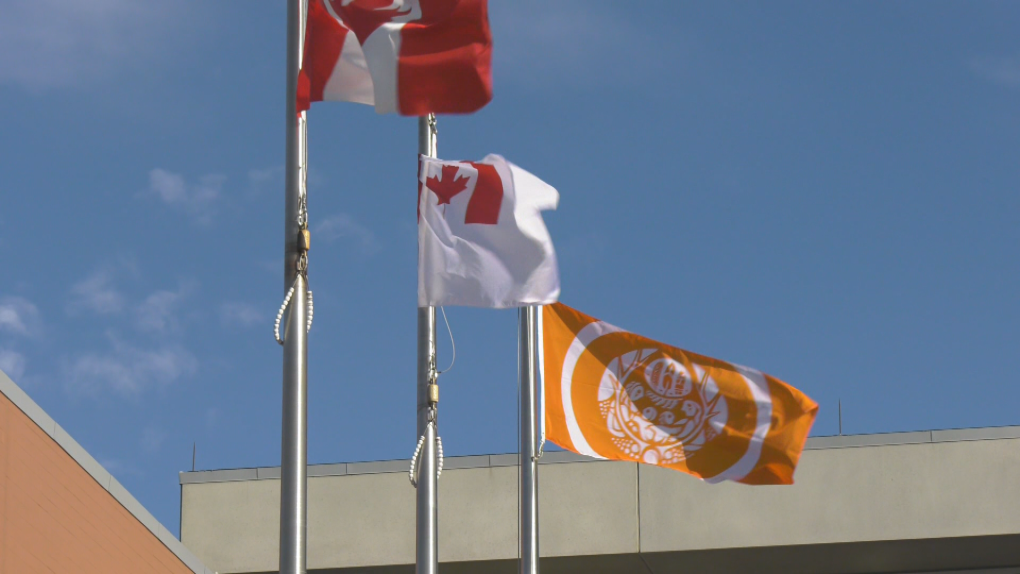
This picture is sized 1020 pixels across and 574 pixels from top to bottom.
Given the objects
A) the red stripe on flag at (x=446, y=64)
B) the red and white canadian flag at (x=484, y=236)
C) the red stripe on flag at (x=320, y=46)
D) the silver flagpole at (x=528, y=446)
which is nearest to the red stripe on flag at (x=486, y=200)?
the red and white canadian flag at (x=484, y=236)

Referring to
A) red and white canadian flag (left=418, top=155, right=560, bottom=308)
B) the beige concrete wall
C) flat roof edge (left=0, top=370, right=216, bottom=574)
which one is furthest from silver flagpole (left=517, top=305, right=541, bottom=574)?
the beige concrete wall

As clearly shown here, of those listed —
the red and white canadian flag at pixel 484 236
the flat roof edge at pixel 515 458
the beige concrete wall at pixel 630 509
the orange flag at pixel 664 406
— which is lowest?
the beige concrete wall at pixel 630 509

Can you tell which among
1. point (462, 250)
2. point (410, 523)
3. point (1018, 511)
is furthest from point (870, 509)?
point (462, 250)

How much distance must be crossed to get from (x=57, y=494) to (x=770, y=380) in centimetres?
662

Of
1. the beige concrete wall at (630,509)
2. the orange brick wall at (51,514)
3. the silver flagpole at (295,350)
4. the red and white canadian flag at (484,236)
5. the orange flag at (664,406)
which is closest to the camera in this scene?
the silver flagpole at (295,350)

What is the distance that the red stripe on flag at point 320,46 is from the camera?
9.84m

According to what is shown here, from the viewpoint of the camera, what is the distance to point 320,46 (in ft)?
33.0

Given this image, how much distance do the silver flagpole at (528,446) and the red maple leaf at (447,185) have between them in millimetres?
2373

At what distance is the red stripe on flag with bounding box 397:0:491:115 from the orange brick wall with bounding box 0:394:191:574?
4416 millimetres

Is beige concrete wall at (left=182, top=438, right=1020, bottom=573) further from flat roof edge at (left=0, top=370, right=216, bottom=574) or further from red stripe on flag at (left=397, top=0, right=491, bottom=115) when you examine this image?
red stripe on flag at (left=397, top=0, right=491, bottom=115)

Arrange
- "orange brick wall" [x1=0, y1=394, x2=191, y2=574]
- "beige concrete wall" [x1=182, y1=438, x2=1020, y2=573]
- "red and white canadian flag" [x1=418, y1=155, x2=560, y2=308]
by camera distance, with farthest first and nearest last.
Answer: "beige concrete wall" [x1=182, y1=438, x2=1020, y2=573] < "orange brick wall" [x1=0, y1=394, x2=191, y2=574] < "red and white canadian flag" [x1=418, y1=155, x2=560, y2=308]

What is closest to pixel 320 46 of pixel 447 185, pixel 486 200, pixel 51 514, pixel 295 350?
pixel 447 185

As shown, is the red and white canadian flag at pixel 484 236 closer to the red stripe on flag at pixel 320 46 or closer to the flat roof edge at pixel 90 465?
the red stripe on flag at pixel 320 46

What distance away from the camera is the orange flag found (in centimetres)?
1513
